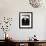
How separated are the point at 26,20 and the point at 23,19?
0.11 metres

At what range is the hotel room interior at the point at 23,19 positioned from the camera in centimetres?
454

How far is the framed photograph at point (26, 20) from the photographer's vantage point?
457 centimetres

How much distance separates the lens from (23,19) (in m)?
4.58

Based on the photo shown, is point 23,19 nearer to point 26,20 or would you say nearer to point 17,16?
point 26,20

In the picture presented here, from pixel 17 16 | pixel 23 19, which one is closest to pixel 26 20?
pixel 23 19

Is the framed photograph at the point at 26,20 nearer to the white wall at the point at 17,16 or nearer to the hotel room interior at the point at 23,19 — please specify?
the hotel room interior at the point at 23,19

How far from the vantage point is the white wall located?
4547 mm

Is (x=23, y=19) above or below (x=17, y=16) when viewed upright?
below

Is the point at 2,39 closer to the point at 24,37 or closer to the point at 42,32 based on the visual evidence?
the point at 24,37

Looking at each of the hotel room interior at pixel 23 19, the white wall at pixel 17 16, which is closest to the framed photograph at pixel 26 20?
the hotel room interior at pixel 23 19

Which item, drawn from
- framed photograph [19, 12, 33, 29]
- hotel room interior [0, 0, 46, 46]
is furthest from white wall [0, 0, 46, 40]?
framed photograph [19, 12, 33, 29]

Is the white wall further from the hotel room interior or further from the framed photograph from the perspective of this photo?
the framed photograph

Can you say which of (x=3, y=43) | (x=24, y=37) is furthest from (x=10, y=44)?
(x=24, y=37)

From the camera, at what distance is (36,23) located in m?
4.58
